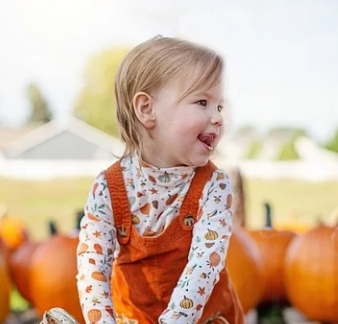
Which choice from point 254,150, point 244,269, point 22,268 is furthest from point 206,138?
point 254,150

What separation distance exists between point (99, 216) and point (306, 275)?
6.63 ft

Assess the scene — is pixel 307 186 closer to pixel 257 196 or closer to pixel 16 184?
pixel 257 196

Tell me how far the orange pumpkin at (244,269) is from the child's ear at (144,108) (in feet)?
5.49

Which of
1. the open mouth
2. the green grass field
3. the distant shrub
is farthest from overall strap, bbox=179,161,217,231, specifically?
the distant shrub

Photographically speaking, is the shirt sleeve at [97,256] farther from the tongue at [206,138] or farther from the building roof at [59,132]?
the building roof at [59,132]

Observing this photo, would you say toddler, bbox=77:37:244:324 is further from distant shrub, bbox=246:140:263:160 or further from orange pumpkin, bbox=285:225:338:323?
distant shrub, bbox=246:140:263:160

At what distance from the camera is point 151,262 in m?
1.50

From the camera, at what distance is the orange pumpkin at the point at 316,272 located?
3223mm

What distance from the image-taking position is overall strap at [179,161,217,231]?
4.92 feet

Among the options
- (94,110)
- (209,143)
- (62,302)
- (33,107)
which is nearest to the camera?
(209,143)

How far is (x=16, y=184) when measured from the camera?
14.1m

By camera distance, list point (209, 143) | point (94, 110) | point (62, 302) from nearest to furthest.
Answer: point (209, 143) → point (62, 302) → point (94, 110)

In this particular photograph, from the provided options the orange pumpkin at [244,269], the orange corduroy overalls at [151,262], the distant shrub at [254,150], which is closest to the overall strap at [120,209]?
the orange corduroy overalls at [151,262]

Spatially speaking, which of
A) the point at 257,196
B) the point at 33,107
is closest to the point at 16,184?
the point at 257,196
